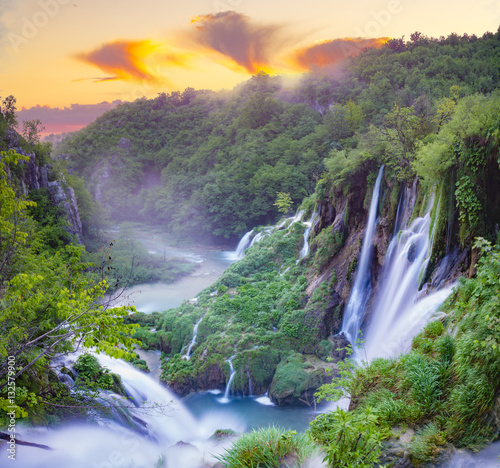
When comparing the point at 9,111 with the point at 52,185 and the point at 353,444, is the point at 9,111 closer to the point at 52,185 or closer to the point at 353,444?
the point at 52,185

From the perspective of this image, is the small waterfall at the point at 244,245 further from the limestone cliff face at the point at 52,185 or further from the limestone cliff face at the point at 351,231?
the limestone cliff face at the point at 52,185

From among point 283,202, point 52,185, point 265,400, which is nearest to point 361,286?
point 265,400

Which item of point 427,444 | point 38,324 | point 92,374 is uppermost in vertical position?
point 38,324

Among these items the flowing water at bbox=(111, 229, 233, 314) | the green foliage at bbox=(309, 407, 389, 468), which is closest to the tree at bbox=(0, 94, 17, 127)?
the flowing water at bbox=(111, 229, 233, 314)

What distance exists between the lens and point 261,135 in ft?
165

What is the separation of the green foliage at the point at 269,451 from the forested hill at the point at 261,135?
12.3 metres

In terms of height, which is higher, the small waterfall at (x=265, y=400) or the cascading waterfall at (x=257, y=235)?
the cascading waterfall at (x=257, y=235)

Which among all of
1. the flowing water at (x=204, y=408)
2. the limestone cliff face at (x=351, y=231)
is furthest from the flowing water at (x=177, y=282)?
the limestone cliff face at (x=351, y=231)

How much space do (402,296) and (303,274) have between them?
810 centimetres

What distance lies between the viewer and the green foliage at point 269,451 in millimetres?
5344

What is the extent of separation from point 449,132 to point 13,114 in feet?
101

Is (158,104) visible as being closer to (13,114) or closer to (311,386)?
(13,114)

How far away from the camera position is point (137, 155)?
212 ft

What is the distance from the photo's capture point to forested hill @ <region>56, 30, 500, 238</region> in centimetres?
3827
